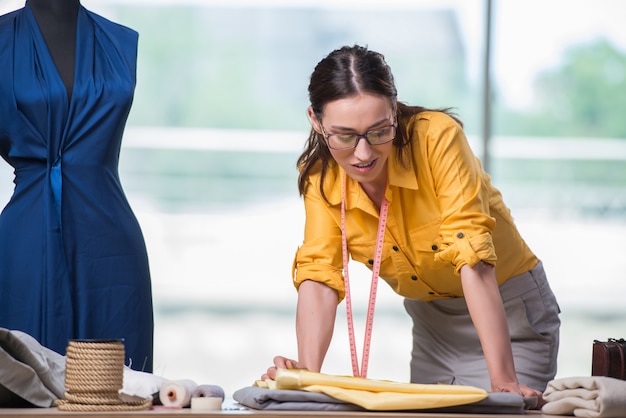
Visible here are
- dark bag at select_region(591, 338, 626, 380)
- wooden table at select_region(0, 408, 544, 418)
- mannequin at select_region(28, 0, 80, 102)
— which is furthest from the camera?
mannequin at select_region(28, 0, 80, 102)

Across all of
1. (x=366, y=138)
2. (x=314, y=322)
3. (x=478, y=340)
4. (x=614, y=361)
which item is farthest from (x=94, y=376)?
(x=478, y=340)

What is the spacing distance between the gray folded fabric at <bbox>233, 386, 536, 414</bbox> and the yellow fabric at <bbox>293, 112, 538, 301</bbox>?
378mm

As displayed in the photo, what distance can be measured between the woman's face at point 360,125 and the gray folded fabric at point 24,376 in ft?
2.20

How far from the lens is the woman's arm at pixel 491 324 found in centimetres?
187

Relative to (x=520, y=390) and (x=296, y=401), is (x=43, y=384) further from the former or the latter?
(x=520, y=390)

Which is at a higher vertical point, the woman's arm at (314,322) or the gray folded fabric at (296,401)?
the woman's arm at (314,322)

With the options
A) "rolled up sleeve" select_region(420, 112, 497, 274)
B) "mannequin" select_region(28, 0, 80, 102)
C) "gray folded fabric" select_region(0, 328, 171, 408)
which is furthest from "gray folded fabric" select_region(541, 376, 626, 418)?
"mannequin" select_region(28, 0, 80, 102)

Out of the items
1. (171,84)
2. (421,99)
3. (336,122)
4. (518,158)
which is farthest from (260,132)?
(336,122)

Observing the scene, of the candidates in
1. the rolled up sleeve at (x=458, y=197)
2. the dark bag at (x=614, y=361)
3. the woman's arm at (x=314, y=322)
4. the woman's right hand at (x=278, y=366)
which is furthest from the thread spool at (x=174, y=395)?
the dark bag at (x=614, y=361)

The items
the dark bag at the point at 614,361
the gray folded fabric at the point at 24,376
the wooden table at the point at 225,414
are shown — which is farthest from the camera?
the dark bag at the point at 614,361

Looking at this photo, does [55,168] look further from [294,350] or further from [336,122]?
[294,350]

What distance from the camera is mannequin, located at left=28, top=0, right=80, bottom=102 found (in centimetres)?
233

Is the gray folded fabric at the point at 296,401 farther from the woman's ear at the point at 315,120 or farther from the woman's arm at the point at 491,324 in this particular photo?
the woman's ear at the point at 315,120

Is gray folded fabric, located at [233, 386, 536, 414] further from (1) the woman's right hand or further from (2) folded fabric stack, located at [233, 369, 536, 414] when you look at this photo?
(1) the woman's right hand
